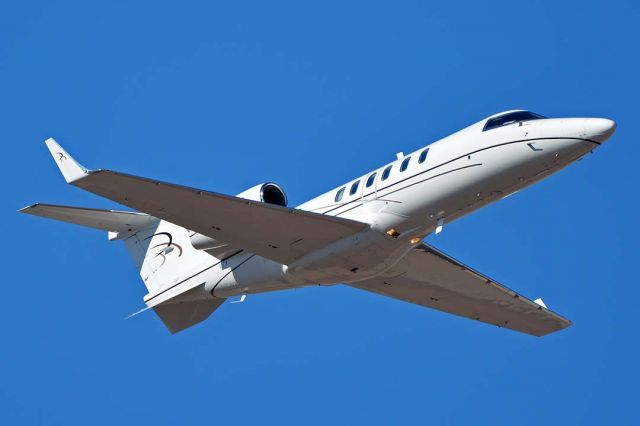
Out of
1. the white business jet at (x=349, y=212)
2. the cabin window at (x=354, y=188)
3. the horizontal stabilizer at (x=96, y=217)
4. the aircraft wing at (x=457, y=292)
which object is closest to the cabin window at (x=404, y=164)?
the white business jet at (x=349, y=212)

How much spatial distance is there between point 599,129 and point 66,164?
9.18 m

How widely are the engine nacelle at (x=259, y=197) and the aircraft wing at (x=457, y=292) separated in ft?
9.25

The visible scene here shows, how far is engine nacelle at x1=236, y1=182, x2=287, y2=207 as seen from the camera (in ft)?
72.6

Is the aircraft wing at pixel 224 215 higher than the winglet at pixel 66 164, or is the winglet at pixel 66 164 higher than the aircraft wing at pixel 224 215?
the winglet at pixel 66 164

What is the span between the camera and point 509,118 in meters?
20.9

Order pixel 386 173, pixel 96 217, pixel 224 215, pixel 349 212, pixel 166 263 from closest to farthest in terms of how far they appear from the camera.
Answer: pixel 224 215, pixel 386 173, pixel 349 212, pixel 96 217, pixel 166 263

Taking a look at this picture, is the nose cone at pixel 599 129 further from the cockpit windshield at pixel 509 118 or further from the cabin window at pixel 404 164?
the cabin window at pixel 404 164

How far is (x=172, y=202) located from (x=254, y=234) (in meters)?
1.72

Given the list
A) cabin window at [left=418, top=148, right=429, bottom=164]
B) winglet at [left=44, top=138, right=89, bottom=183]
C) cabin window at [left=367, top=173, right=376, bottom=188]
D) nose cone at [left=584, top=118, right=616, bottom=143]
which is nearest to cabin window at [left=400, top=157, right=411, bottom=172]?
cabin window at [left=418, top=148, right=429, bottom=164]

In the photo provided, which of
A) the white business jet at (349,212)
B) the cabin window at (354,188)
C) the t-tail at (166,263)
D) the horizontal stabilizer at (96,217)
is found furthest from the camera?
the t-tail at (166,263)

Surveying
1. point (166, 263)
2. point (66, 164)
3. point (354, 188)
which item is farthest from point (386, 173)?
point (66, 164)

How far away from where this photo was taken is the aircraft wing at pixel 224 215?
20.1 m

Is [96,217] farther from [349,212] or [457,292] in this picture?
[457,292]

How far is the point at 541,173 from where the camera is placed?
814 inches
